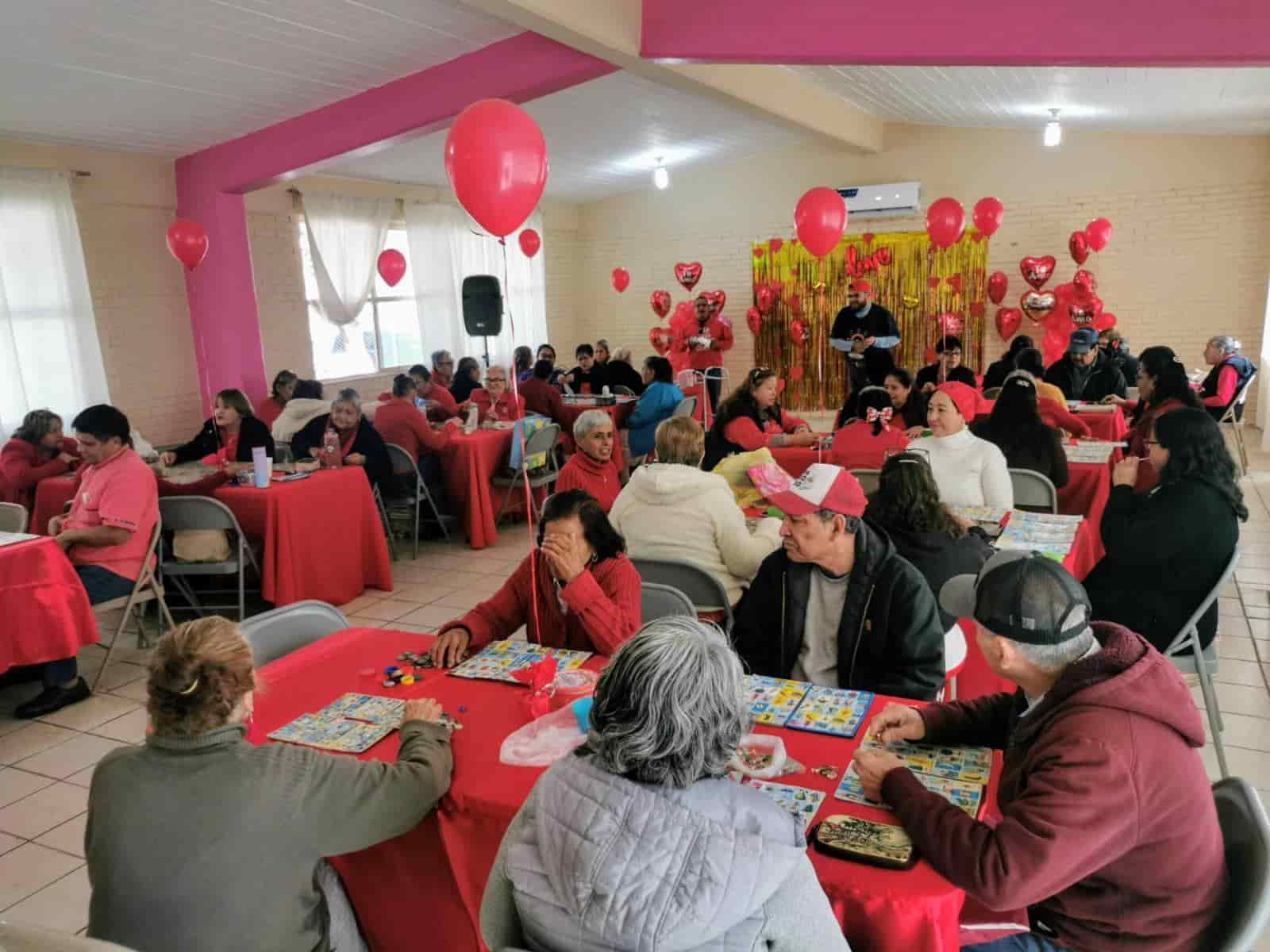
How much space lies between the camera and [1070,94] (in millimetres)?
6926

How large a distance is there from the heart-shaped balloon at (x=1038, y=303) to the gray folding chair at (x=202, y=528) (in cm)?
749

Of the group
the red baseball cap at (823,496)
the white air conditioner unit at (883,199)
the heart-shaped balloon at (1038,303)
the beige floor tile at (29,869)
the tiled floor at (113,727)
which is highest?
the white air conditioner unit at (883,199)

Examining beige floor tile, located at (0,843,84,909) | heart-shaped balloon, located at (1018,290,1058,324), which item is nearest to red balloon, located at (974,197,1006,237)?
heart-shaped balloon, located at (1018,290,1058,324)

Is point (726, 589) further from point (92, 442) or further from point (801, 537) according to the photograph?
point (92, 442)

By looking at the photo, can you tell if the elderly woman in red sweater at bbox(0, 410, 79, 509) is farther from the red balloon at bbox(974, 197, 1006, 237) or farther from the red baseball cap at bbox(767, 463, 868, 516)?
the red balloon at bbox(974, 197, 1006, 237)

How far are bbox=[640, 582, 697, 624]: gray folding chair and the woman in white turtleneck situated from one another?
5.23ft

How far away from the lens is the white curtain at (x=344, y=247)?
26.4ft

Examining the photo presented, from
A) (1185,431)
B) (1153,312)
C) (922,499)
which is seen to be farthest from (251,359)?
(1153,312)

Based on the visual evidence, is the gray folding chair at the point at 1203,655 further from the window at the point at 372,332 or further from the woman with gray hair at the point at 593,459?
the window at the point at 372,332

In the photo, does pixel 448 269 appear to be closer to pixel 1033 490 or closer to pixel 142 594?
pixel 142 594

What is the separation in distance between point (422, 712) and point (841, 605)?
3.32 ft

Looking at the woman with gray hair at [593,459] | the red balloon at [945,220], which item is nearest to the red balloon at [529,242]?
the red balloon at [945,220]

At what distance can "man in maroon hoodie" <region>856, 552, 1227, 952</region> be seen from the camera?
125cm

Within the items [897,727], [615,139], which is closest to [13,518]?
[897,727]
